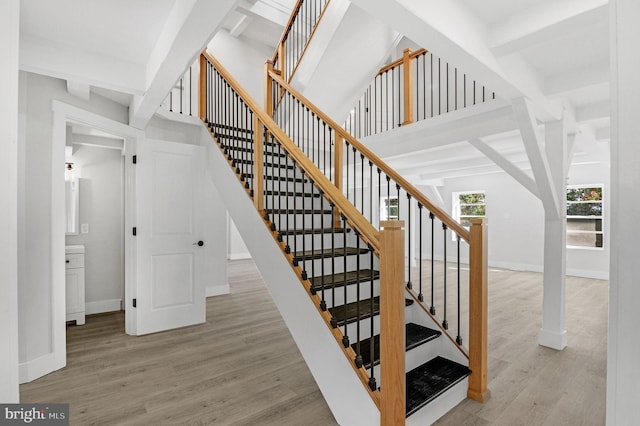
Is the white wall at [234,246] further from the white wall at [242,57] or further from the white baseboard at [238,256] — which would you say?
the white wall at [242,57]

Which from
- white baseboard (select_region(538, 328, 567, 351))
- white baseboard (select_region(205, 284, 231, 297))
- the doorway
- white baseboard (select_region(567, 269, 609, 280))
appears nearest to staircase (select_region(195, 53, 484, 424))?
white baseboard (select_region(538, 328, 567, 351))

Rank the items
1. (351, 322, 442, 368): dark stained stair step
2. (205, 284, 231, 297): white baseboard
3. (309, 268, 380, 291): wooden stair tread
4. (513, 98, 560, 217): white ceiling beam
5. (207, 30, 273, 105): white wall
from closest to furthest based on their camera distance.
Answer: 1. (351, 322, 442, 368): dark stained stair step
2. (309, 268, 380, 291): wooden stair tread
3. (513, 98, 560, 217): white ceiling beam
4. (205, 284, 231, 297): white baseboard
5. (207, 30, 273, 105): white wall

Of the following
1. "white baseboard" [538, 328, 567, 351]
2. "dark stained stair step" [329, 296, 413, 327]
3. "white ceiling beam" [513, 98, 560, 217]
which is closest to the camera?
"dark stained stair step" [329, 296, 413, 327]

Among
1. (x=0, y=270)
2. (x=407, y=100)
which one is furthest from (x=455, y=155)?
(x=0, y=270)

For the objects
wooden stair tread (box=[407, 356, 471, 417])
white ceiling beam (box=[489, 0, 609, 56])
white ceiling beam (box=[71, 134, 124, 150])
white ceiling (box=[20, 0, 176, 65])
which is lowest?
wooden stair tread (box=[407, 356, 471, 417])

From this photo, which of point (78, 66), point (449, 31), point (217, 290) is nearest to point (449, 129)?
point (449, 31)

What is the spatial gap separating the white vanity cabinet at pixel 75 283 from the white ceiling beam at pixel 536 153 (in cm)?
486

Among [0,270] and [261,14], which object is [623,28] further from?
[261,14]

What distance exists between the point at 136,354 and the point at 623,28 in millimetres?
3739

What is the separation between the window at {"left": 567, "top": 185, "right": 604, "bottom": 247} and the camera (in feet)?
22.9

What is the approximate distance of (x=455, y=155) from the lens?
6066mm

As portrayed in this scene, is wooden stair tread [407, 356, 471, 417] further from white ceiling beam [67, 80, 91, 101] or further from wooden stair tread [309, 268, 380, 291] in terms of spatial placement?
white ceiling beam [67, 80, 91, 101]

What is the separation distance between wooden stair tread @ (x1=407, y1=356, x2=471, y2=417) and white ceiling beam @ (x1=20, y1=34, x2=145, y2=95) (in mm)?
3000

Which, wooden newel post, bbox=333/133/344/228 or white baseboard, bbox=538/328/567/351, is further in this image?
wooden newel post, bbox=333/133/344/228
